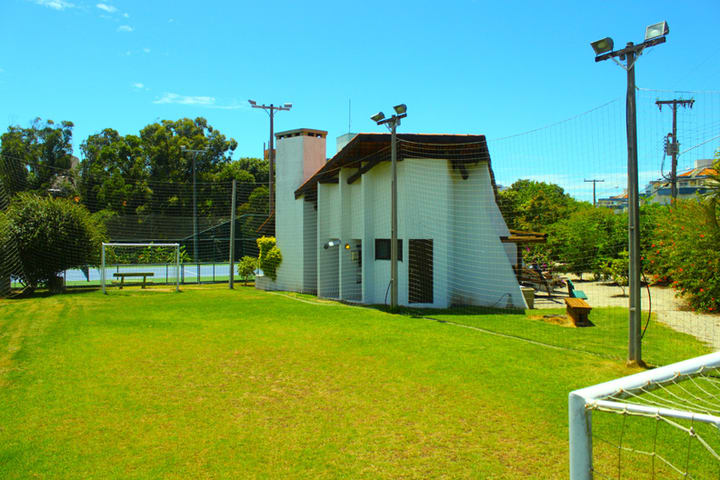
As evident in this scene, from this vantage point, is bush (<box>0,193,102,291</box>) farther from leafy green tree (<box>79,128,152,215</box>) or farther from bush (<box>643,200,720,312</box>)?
bush (<box>643,200,720,312</box>)

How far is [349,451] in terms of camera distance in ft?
14.4

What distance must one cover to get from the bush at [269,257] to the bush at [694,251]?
13618mm

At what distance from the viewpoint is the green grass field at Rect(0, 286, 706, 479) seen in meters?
4.16

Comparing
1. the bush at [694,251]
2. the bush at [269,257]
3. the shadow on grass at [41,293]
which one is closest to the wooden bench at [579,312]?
the bush at [694,251]

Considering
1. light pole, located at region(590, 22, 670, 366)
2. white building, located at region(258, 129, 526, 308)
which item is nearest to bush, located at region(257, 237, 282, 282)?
white building, located at region(258, 129, 526, 308)

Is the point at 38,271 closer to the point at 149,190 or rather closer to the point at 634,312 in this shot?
the point at 149,190

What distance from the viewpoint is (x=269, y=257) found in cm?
2038

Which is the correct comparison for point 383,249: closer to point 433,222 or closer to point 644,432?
point 433,222

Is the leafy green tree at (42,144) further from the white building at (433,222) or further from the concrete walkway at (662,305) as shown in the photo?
the concrete walkway at (662,305)

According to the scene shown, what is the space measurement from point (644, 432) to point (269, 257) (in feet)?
55.9

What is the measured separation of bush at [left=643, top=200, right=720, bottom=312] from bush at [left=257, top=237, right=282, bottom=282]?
1362 cm

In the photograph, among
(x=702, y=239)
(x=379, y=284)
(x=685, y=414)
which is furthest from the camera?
(x=379, y=284)

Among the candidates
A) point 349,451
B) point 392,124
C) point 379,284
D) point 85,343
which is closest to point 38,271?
point 85,343

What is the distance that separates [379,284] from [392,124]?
4.93 meters
